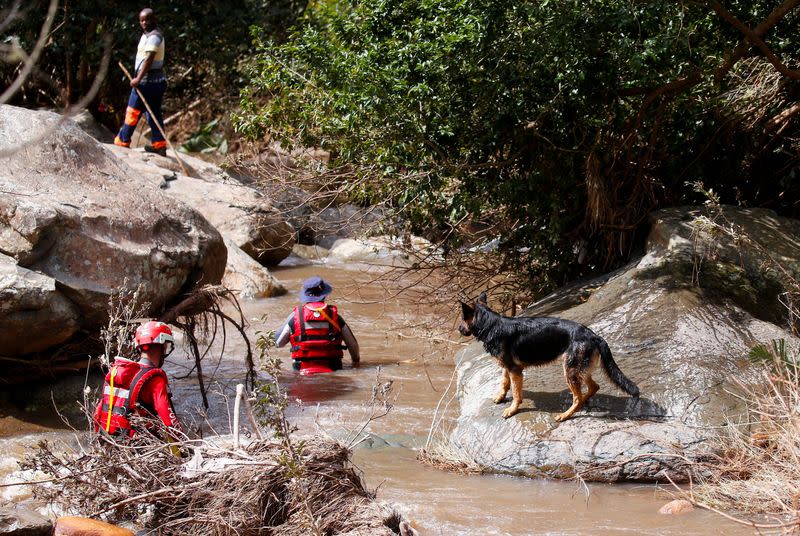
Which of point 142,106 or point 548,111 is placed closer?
point 548,111

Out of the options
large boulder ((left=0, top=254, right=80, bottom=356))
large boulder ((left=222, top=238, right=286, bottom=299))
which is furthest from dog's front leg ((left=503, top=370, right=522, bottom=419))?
large boulder ((left=222, top=238, right=286, bottom=299))

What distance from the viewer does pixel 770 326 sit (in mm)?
8352

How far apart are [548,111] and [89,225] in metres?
4.65

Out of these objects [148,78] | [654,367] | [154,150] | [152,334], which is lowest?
[654,367]

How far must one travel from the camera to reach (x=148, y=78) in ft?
51.5

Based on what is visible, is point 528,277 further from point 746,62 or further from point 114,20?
point 114,20

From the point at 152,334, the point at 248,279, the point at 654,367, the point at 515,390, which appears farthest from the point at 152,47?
Answer: the point at 654,367

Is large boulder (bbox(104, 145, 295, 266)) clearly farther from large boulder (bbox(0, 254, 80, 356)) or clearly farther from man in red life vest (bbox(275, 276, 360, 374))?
large boulder (bbox(0, 254, 80, 356))

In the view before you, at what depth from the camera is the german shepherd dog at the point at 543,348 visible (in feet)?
24.2

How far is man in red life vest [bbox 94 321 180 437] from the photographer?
21.1 ft

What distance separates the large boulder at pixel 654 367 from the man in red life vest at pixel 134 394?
2.48 meters

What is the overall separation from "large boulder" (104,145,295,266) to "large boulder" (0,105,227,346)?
6745 mm

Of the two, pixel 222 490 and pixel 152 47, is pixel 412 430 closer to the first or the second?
pixel 222 490

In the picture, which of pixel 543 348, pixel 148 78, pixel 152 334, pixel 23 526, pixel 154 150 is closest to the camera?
pixel 23 526
